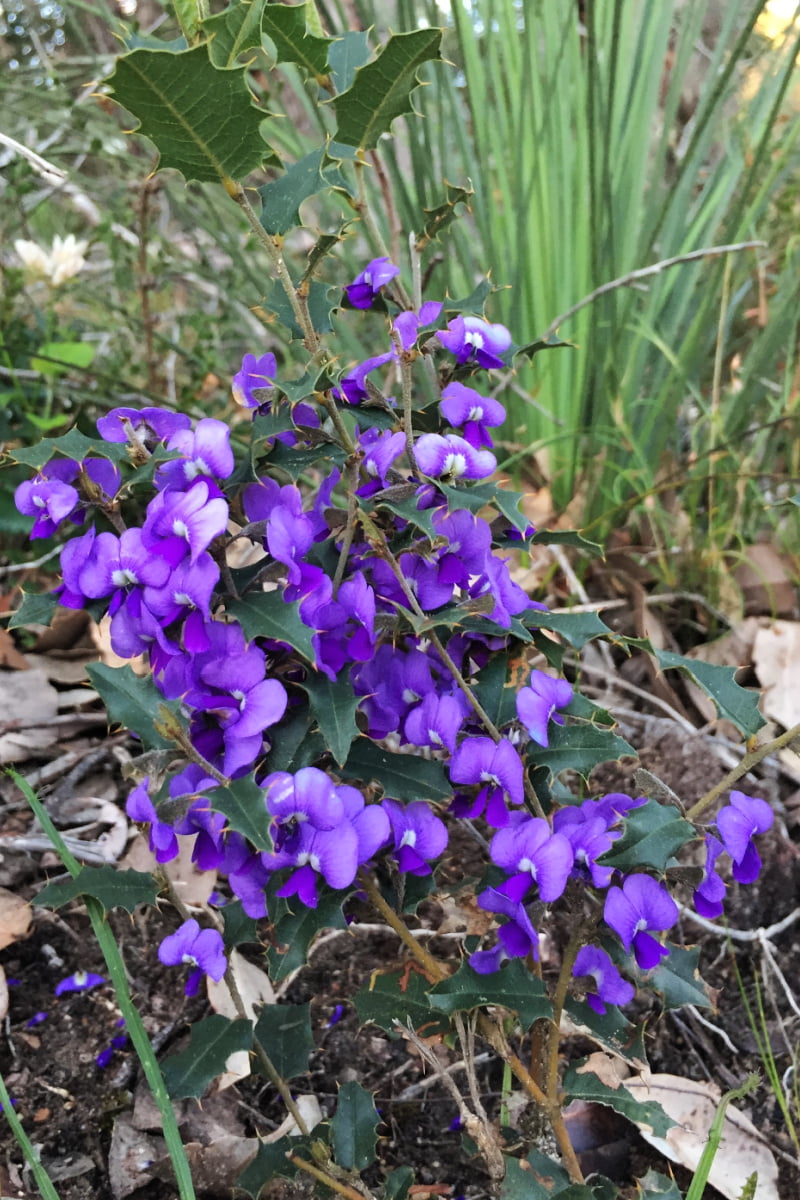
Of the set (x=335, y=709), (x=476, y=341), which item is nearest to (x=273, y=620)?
(x=335, y=709)

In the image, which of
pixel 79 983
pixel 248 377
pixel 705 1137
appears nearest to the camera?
pixel 248 377

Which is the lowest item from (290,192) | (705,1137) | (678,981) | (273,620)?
(705,1137)

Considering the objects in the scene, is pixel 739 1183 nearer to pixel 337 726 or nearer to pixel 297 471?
pixel 337 726

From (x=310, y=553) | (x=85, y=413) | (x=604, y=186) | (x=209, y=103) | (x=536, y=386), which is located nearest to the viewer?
(x=209, y=103)

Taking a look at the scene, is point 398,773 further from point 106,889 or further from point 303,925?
point 106,889

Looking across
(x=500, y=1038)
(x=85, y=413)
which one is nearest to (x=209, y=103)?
(x=500, y=1038)

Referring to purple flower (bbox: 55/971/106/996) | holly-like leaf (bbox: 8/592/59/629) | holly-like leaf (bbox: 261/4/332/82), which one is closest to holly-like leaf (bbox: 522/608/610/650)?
holly-like leaf (bbox: 8/592/59/629)
